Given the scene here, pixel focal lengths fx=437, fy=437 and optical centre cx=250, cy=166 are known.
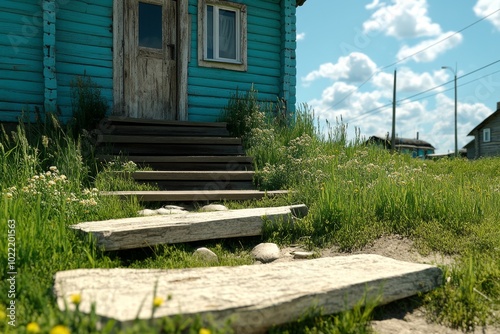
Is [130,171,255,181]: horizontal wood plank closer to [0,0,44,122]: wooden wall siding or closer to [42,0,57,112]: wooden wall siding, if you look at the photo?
[42,0,57,112]: wooden wall siding

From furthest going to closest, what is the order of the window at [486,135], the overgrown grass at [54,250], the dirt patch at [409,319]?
the window at [486,135], the dirt patch at [409,319], the overgrown grass at [54,250]

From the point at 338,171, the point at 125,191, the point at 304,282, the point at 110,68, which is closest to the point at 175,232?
the point at 304,282

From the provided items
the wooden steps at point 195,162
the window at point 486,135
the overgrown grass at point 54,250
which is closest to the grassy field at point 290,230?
the overgrown grass at point 54,250

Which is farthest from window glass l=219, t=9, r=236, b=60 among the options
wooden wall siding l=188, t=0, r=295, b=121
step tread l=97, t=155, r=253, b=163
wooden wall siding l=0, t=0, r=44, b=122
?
wooden wall siding l=0, t=0, r=44, b=122

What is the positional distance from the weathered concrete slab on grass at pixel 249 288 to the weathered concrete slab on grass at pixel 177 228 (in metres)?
0.76

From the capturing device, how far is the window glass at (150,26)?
8.19m

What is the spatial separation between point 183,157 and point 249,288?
444 cm

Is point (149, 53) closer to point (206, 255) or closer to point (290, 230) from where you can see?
point (290, 230)

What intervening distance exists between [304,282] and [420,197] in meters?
2.23

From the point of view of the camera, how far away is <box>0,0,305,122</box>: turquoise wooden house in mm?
7188

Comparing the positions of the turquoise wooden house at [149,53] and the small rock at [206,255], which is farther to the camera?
the turquoise wooden house at [149,53]

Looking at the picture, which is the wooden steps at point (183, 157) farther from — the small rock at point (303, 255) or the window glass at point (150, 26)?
the small rock at point (303, 255)

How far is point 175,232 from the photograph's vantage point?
137 inches

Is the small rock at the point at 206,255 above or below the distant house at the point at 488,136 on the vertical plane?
below
